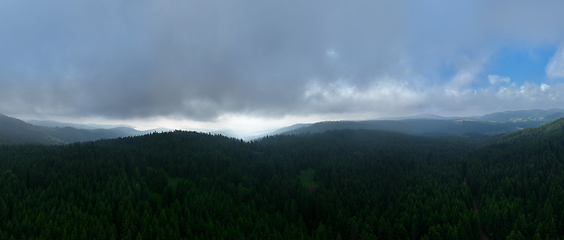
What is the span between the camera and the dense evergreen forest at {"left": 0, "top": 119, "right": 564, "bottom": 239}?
9288 cm

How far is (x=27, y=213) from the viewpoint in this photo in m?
94.5

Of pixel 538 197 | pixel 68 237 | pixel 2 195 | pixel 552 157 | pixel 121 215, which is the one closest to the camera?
pixel 68 237

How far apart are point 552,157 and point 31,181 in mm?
340033

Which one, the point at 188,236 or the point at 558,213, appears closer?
the point at 188,236

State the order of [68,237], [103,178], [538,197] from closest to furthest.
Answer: [68,237] → [538,197] → [103,178]

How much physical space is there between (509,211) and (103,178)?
214857 mm

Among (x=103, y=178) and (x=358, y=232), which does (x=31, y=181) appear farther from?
(x=358, y=232)

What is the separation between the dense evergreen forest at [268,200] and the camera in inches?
3656

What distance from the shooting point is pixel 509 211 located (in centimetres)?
10419

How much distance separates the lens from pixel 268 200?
141 m

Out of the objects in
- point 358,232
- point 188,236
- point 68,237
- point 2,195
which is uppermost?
point 2,195

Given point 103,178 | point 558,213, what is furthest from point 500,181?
point 103,178

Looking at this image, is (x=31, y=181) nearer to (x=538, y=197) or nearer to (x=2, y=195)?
(x=2, y=195)

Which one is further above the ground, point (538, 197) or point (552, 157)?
point (552, 157)
